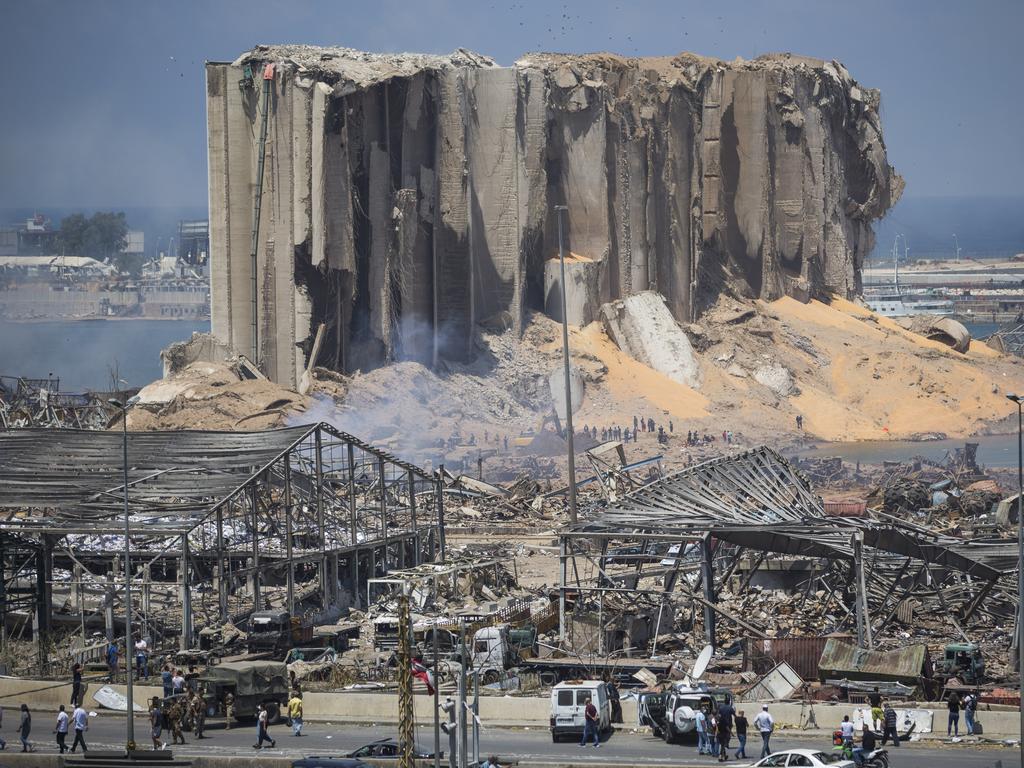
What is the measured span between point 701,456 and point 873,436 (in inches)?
609

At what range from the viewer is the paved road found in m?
30.0

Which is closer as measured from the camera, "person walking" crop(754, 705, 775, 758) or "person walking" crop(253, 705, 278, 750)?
"person walking" crop(754, 705, 775, 758)

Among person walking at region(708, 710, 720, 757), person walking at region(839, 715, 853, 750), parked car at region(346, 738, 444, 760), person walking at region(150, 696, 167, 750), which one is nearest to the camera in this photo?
person walking at region(839, 715, 853, 750)

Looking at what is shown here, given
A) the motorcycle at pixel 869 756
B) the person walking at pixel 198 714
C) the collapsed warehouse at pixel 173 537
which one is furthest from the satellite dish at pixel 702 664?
the collapsed warehouse at pixel 173 537

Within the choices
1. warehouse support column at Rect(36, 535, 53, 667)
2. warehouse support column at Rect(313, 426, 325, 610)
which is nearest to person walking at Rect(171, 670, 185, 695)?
warehouse support column at Rect(36, 535, 53, 667)

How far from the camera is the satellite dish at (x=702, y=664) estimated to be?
35.7m

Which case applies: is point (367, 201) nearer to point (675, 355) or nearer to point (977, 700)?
point (675, 355)

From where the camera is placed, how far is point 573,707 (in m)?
32.2

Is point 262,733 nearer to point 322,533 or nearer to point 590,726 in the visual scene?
point 590,726

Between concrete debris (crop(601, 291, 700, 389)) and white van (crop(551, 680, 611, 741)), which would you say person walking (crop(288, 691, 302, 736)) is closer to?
white van (crop(551, 680, 611, 741))

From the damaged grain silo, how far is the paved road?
148ft

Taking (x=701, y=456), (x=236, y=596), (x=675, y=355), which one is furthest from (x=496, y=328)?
(x=236, y=596)

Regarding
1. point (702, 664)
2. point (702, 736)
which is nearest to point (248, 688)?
point (702, 664)

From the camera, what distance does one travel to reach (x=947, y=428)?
286ft
